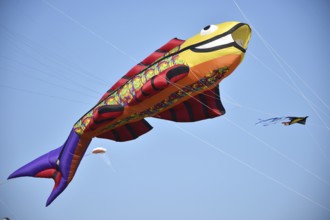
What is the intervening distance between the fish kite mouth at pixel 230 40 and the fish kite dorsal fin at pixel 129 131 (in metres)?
2.81

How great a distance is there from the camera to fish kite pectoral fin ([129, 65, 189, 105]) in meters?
7.14

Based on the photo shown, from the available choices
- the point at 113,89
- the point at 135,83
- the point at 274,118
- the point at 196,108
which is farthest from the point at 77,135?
the point at 274,118

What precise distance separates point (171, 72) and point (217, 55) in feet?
3.07

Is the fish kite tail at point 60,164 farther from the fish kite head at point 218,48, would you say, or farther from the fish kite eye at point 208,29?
the fish kite eye at point 208,29

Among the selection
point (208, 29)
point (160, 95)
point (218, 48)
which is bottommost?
point (160, 95)

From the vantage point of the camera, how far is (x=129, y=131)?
366 inches

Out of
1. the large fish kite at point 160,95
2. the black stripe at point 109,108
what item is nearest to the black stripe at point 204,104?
the large fish kite at point 160,95

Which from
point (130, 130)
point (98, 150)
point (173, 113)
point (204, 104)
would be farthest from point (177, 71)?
point (98, 150)

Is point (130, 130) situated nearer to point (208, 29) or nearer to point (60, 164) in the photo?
point (60, 164)

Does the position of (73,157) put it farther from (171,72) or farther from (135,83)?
(171,72)

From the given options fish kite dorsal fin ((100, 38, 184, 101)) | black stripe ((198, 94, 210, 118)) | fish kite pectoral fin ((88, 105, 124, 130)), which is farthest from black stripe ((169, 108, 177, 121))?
fish kite pectoral fin ((88, 105, 124, 130))

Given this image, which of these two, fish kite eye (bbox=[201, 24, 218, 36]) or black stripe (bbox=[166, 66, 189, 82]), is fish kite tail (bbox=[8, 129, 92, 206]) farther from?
fish kite eye (bbox=[201, 24, 218, 36])

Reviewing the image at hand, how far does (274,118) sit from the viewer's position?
26.0 ft

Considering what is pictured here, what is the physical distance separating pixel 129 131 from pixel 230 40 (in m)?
3.64
